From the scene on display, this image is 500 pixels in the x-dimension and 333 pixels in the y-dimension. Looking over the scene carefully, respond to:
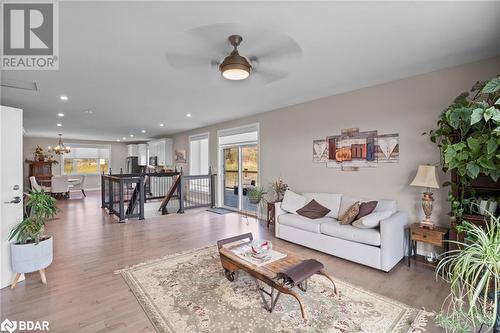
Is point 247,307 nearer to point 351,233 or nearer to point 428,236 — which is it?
point 351,233

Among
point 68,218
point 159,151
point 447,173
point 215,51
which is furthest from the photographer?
point 159,151

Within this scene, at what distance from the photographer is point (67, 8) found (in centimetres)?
194

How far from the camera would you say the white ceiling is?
1989mm

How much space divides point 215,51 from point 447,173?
3.50 m

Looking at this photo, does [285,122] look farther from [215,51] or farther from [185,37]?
[185,37]

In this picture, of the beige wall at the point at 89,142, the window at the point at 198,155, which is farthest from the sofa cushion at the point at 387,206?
the beige wall at the point at 89,142

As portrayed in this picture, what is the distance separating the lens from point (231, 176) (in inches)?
288

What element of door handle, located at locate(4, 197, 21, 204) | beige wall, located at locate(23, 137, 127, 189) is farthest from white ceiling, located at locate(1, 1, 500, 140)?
beige wall, located at locate(23, 137, 127, 189)

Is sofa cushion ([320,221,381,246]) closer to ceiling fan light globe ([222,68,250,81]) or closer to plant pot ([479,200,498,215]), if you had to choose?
plant pot ([479,200,498,215])

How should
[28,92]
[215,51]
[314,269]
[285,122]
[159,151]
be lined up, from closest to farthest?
1. [314,269]
2. [215,51]
3. [28,92]
4. [285,122]
5. [159,151]

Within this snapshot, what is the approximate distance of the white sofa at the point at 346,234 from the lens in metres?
3.12

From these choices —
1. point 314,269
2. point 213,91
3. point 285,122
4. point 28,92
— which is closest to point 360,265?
point 314,269

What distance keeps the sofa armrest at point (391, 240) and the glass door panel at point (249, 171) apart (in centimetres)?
353

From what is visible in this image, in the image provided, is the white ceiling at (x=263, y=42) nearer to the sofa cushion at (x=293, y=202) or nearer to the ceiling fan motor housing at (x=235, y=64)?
the ceiling fan motor housing at (x=235, y=64)
